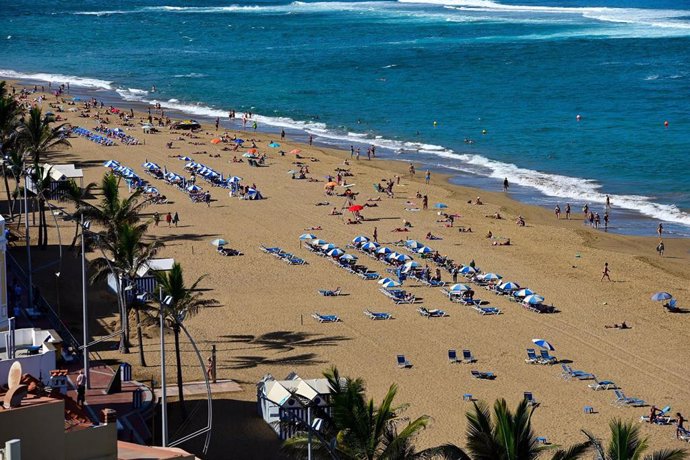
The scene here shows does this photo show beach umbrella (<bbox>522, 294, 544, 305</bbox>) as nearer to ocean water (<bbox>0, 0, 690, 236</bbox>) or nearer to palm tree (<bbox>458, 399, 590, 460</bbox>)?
ocean water (<bbox>0, 0, 690, 236</bbox>)

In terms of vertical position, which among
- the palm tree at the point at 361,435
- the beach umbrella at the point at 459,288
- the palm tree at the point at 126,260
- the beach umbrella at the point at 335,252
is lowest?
the beach umbrella at the point at 335,252

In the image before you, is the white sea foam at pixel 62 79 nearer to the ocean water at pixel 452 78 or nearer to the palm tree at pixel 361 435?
the ocean water at pixel 452 78

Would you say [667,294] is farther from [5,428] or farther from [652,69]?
[652,69]

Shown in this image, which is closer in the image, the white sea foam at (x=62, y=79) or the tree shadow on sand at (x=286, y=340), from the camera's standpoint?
the tree shadow on sand at (x=286, y=340)

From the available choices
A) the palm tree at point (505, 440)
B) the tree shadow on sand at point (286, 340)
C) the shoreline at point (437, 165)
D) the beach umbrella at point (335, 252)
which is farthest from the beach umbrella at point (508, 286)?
the palm tree at point (505, 440)

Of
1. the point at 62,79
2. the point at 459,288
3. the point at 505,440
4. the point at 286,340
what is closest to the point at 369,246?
the point at 459,288

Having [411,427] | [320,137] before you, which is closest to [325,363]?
[411,427]
